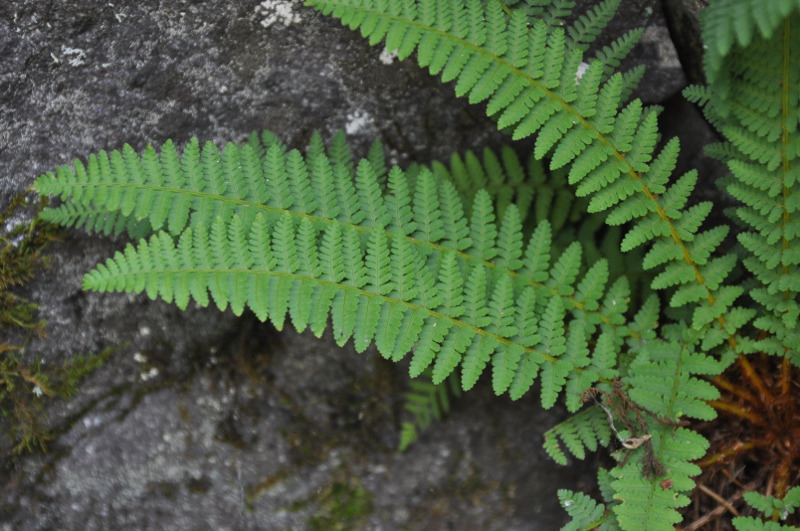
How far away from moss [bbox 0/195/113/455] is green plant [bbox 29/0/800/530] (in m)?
0.22

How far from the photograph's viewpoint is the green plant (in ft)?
7.72

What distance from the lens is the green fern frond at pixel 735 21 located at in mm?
1979

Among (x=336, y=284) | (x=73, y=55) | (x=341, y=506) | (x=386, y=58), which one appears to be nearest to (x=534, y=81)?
(x=386, y=58)

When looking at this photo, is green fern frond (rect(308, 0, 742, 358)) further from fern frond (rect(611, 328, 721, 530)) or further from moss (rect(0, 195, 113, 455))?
moss (rect(0, 195, 113, 455))

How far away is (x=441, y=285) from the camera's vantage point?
2.42 meters

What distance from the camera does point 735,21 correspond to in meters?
2.05

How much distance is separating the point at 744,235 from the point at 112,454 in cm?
269

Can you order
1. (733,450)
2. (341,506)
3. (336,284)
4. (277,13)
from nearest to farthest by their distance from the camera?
(336,284), (733,450), (277,13), (341,506)

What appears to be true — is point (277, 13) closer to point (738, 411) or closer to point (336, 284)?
point (336, 284)

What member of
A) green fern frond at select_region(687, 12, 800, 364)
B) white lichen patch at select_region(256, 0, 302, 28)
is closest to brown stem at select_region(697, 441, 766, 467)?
green fern frond at select_region(687, 12, 800, 364)

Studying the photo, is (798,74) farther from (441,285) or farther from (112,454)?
(112,454)

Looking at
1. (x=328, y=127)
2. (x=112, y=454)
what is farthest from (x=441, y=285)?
(x=112, y=454)

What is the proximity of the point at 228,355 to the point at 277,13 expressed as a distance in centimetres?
148

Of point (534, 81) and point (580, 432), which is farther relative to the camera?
point (580, 432)
